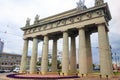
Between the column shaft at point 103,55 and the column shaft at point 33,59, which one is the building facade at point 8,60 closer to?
the column shaft at point 33,59

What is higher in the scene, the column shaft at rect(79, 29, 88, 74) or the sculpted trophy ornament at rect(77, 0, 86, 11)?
the sculpted trophy ornament at rect(77, 0, 86, 11)

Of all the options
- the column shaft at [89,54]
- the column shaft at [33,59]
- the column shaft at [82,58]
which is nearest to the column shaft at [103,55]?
the column shaft at [82,58]

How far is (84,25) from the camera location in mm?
27172

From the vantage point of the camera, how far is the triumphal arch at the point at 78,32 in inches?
966

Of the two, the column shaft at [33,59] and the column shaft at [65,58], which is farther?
the column shaft at [33,59]

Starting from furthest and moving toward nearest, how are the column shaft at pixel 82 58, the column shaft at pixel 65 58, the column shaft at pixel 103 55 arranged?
the column shaft at pixel 65 58, the column shaft at pixel 82 58, the column shaft at pixel 103 55

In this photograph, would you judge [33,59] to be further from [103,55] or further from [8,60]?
[8,60]

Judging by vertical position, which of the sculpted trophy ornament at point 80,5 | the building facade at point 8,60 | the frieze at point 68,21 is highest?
the sculpted trophy ornament at point 80,5

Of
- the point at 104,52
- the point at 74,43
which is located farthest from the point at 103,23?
the point at 74,43

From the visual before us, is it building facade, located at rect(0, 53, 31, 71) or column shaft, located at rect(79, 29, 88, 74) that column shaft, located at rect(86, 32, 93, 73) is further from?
building facade, located at rect(0, 53, 31, 71)

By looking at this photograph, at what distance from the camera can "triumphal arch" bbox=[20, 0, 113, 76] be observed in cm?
2455

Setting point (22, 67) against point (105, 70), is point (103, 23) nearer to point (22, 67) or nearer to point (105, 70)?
point (105, 70)

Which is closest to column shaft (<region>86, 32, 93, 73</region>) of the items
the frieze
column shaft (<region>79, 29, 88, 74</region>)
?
column shaft (<region>79, 29, 88, 74</region>)

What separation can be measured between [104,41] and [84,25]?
18.2 feet
